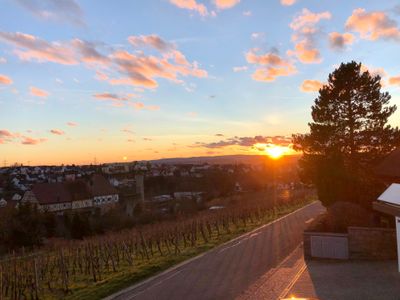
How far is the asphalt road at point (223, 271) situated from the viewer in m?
→ 11.7

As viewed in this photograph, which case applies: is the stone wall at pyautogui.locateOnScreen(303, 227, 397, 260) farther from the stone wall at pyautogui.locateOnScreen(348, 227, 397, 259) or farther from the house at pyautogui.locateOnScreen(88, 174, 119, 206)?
the house at pyautogui.locateOnScreen(88, 174, 119, 206)

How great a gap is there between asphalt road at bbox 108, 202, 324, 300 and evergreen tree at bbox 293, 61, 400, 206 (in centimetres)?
348

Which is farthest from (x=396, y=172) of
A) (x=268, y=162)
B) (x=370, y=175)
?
(x=268, y=162)

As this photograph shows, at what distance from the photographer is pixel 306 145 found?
79.6 ft

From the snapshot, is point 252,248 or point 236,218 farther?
point 236,218

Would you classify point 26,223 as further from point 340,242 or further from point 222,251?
point 340,242

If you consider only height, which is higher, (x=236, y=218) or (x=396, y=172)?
(x=396, y=172)

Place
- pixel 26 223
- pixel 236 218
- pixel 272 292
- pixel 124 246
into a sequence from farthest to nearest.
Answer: pixel 26 223 → pixel 236 218 → pixel 124 246 → pixel 272 292

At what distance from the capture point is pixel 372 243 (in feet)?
47.1

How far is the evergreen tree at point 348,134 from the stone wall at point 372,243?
22.1 ft

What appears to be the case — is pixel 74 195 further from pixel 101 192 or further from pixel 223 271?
pixel 223 271

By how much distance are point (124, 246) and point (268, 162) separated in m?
98.0

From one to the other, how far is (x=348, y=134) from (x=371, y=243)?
9846mm

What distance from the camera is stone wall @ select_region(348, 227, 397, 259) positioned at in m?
14.1
